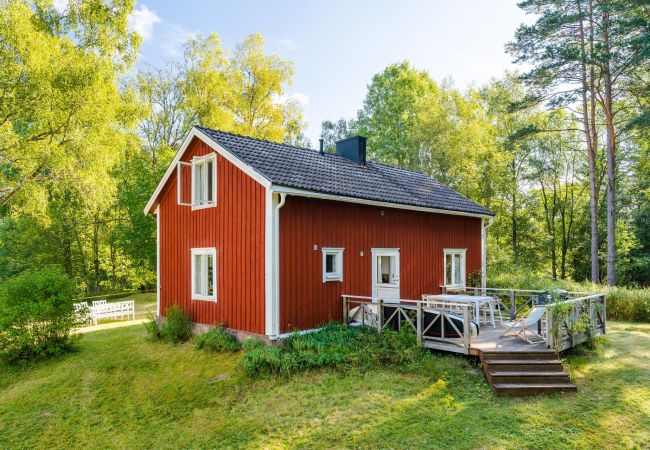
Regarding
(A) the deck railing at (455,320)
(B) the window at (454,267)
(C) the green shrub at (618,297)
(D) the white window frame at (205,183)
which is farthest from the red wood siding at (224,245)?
(C) the green shrub at (618,297)

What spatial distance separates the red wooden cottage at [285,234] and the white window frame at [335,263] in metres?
0.03

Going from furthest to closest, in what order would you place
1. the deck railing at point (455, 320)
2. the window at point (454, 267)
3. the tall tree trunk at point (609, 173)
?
the tall tree trunk at point (609, 173) → the window at point (454, 267) → the deck railing at point (455, 320)

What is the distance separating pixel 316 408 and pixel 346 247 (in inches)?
188

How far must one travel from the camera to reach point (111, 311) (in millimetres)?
16641

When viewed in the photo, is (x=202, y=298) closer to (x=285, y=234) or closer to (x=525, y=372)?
(x=285, y=234)

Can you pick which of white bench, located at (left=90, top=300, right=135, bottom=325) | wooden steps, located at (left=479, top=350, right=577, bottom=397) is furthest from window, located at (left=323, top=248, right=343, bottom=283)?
white bench, located at (left=90, top=300, right=135, bottom=325)

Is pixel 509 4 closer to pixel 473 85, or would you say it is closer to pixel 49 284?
pixel 473 85

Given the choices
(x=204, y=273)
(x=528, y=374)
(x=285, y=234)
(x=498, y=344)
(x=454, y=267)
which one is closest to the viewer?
(x=528, y=374)

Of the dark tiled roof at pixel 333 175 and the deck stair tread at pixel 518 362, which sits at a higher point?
the dark tiled roof at pixel 333 175

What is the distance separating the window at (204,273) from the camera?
10.8m

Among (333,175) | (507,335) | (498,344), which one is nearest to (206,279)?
(333,175)

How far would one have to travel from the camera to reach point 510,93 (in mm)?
27344

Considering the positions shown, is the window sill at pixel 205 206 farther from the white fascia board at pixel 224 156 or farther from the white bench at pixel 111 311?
the white bench at pixel 111 311

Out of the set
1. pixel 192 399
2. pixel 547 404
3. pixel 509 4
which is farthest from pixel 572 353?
pixel 509 4
